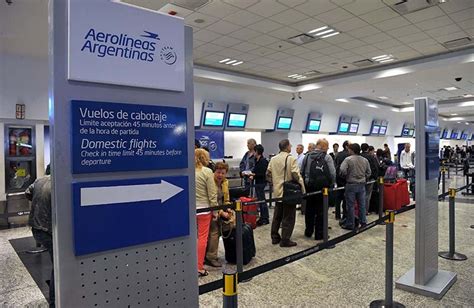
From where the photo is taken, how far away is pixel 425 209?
3391mm

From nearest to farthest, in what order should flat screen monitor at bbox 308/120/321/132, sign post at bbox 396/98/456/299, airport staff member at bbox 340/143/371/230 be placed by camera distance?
sign post at bbox 396/98/456/299, airport staff member at bbox 340/143/371/230, flat screen monitor at bbox 308/120/321/132

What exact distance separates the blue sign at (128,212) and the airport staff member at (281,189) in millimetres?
3666

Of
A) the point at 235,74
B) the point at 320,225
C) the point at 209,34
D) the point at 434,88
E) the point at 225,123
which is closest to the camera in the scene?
the point at 320,225

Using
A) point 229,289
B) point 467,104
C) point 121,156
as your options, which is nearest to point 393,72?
point 229,289

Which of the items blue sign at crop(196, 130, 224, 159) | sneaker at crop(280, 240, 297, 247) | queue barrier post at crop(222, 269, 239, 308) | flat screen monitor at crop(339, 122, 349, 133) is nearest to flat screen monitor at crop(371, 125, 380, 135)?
flat screen monitor at crop(339, 122, 349, 133)

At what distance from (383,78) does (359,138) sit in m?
8.84

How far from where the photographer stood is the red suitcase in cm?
748

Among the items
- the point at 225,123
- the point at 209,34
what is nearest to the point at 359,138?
the point at 225,123

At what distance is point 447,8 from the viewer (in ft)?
18.1

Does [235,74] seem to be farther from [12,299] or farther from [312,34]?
[12,299]

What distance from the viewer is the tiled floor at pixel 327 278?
3.22 metres

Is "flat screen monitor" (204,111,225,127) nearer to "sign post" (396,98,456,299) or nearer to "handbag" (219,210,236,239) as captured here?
"handbag" (219,210,236,239)

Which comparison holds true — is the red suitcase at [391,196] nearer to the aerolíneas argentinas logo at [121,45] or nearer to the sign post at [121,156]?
the sign post at [121,156]

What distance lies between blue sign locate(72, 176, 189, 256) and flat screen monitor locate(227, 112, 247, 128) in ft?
30.2
